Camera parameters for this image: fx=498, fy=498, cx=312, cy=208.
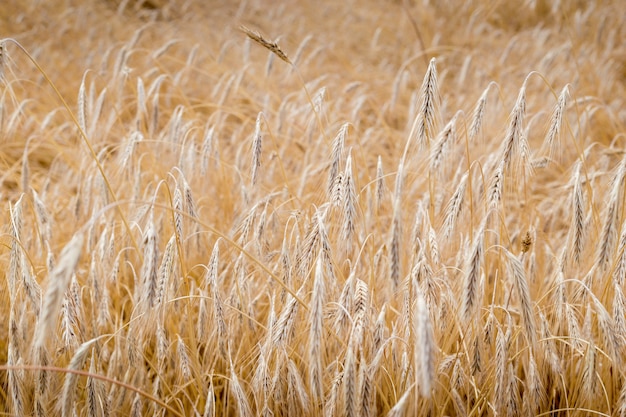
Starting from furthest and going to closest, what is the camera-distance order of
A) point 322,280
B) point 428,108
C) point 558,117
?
point 558,117 < point 428,108 < point 322,280

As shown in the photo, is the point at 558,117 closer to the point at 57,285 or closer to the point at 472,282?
the point at 472,282

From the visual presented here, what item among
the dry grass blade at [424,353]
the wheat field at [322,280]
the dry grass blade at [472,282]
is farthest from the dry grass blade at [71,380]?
the dry grass blade at [472,282]

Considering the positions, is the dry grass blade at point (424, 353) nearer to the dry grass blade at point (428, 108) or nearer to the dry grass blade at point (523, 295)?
the dry grass blade at point (523, 295)

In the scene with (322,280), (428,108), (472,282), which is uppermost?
(428,108)

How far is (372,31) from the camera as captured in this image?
500 cm

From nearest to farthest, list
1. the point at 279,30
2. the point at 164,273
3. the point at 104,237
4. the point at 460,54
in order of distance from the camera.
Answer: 1. the point at 164,273
2. the point at 104,237
3. the point at 460,54
4. the point at 279,30

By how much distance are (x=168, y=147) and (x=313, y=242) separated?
1.64 meters

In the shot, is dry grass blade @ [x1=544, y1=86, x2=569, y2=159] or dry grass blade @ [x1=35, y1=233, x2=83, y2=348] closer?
dry grass blade @ [x1=35, y1=233, x2=83, y2=348]

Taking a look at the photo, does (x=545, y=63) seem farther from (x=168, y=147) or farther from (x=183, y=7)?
(x=183, y=7)

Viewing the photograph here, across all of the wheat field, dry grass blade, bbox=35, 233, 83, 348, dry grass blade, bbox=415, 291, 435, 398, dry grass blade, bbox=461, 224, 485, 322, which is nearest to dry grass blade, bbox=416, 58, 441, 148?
the wheat field

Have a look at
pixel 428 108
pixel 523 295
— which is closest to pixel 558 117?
pixel 428 108

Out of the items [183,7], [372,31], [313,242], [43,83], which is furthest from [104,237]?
[183,7]

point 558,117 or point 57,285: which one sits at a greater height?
point 558,117

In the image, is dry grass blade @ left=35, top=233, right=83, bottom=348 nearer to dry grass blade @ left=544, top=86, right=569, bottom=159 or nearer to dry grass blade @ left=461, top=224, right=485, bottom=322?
A: dry grass blade @ left=461, top=224, right=485, bottom=322
